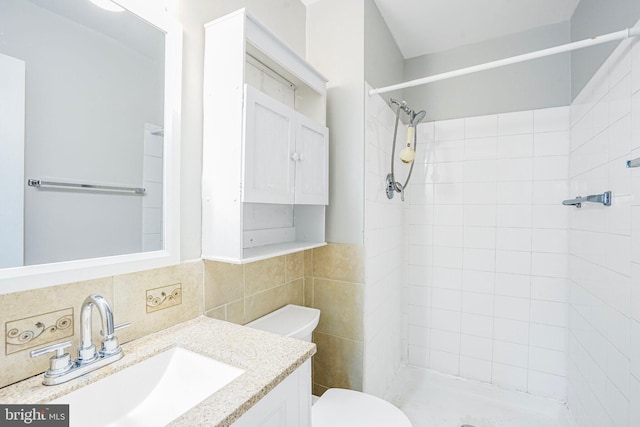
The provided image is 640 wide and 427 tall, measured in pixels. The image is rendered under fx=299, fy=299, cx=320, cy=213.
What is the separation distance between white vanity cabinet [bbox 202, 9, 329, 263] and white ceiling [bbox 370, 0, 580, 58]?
0.93 meters

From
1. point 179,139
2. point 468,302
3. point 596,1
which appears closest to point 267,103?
point 179,139

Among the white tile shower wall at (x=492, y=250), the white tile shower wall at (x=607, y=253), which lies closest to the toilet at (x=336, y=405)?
the white tile shower wall at (x=607, y=253)

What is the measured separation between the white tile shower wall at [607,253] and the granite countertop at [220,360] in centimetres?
127

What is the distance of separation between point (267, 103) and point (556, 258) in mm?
2048

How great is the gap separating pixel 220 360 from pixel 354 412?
2.65ft

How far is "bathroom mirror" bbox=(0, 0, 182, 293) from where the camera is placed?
29.9 inches

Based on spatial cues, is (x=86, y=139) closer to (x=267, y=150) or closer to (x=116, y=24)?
(x=116, y=24)

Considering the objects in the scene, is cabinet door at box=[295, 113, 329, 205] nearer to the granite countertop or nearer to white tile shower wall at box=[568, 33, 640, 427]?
the granite countertop

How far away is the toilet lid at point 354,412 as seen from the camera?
1288mm

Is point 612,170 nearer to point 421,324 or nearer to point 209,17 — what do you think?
point 421,324

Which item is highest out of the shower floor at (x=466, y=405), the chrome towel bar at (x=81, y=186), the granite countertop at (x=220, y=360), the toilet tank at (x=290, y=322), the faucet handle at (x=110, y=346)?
the chrome towel bar at (x=81, y=186)

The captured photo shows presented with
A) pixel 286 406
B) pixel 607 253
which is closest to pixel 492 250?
pixel 607 253

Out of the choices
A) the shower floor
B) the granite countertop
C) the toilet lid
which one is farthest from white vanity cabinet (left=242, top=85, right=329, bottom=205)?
the shower floor

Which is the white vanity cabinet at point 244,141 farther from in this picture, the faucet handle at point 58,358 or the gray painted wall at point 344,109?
the faucet handle at point 58,358
